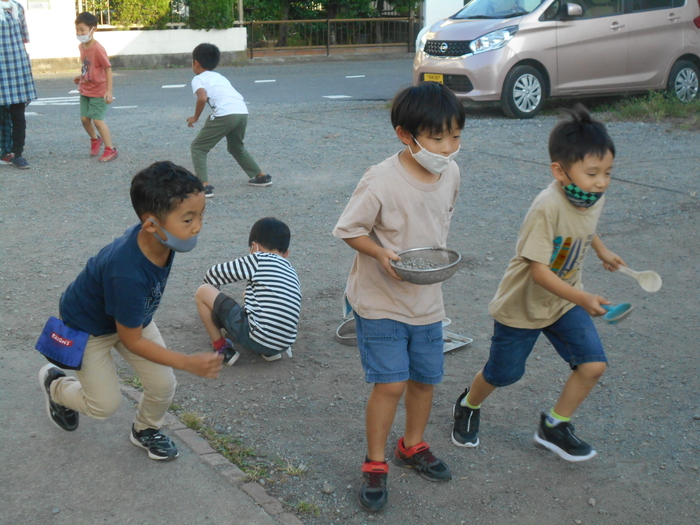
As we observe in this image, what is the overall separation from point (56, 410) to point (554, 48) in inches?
387

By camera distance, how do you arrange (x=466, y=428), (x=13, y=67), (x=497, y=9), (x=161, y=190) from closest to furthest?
(x=161, y=190) → (x=466, y=428) → (x=13, y=67) → (x=497, y=9)

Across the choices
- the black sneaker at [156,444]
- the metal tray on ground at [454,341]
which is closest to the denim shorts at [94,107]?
the metal tray on ground at [454,341]

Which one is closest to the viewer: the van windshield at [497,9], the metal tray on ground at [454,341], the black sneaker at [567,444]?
the black sneaker at [567,444]

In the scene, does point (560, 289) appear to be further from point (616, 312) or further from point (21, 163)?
point (21, 163)

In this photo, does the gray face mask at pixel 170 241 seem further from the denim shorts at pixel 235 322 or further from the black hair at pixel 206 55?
the black hair at pixel 206 55

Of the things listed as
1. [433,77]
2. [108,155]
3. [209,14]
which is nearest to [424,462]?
[108,155]

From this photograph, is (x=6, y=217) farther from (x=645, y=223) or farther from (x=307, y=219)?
(x=645, y=223)

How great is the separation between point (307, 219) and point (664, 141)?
5547 mm

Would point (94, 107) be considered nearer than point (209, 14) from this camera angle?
Yes

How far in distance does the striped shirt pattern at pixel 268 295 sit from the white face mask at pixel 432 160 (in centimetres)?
160

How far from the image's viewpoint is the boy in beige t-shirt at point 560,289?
312cm

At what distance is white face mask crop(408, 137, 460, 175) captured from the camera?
2.98 m

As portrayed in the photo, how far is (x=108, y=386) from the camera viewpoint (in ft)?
10.7

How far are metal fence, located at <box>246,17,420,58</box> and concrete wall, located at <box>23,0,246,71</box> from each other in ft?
6.02
